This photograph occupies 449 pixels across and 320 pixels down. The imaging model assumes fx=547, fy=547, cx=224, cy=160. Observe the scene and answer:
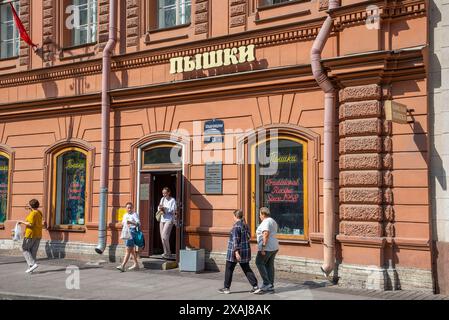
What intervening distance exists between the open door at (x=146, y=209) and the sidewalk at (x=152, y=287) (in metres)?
0.65

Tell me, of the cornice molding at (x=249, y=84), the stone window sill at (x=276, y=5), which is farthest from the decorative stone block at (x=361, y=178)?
the stone window sill at (x=276, y=5)

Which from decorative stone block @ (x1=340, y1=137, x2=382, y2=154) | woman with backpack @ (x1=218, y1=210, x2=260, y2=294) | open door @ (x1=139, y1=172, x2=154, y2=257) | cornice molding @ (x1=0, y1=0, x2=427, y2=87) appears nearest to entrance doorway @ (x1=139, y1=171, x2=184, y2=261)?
open door @ (x1=139, y1=172, x2=154, y2=257)

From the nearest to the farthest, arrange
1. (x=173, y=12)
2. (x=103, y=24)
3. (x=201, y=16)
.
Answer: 1. (x=201, y=16)
2. (x=173, y=12)
3. (x=103, y=24)

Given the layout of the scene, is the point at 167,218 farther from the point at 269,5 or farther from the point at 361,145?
the point at 269,5

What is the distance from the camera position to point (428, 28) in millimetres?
10516

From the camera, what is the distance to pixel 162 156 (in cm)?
1366

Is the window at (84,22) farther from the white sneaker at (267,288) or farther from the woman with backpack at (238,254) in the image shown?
the white sneaker at (267,288)

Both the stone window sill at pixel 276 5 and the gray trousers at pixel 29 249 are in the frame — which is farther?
the gray trousers at pixel 29 249

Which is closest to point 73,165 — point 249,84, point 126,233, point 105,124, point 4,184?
point 105,124

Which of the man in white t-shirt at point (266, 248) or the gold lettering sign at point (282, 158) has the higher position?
the gold lettering sign at point (282, 158)

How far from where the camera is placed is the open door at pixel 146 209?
13.4 m

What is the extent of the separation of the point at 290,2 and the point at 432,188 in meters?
5.01

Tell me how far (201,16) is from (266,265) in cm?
641

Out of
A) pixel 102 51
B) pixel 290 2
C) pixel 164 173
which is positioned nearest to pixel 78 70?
pixel 102 51
